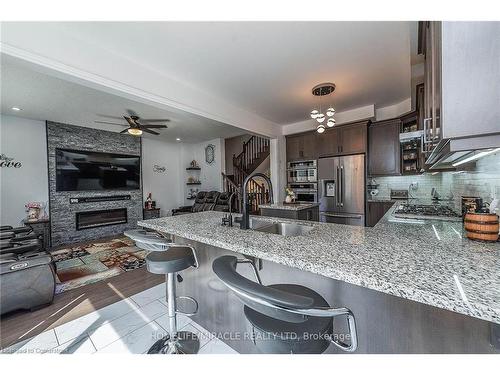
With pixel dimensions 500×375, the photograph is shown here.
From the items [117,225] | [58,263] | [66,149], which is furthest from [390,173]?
[66,149]

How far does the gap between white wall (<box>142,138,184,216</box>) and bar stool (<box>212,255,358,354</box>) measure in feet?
20.4

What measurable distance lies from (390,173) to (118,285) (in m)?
4.72

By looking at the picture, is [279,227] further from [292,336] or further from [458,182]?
[458,182]

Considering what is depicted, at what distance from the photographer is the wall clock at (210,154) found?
6.79 meters

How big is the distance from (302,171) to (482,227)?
375cm

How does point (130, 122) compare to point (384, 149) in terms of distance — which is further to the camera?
point (384, 149)

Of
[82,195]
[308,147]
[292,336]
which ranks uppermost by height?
[308,147]

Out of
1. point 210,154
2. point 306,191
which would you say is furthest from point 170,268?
point 210,154

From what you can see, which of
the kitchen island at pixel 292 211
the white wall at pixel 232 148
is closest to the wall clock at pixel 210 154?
the white wall at pixel 232 148

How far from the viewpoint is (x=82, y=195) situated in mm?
4898

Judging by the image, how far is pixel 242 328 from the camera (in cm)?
153

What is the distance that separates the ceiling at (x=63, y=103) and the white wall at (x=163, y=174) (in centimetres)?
135

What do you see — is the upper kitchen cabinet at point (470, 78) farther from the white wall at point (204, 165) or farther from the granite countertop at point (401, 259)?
Result: the white wall at point (204, 165)

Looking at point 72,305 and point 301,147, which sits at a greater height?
point 301,147
